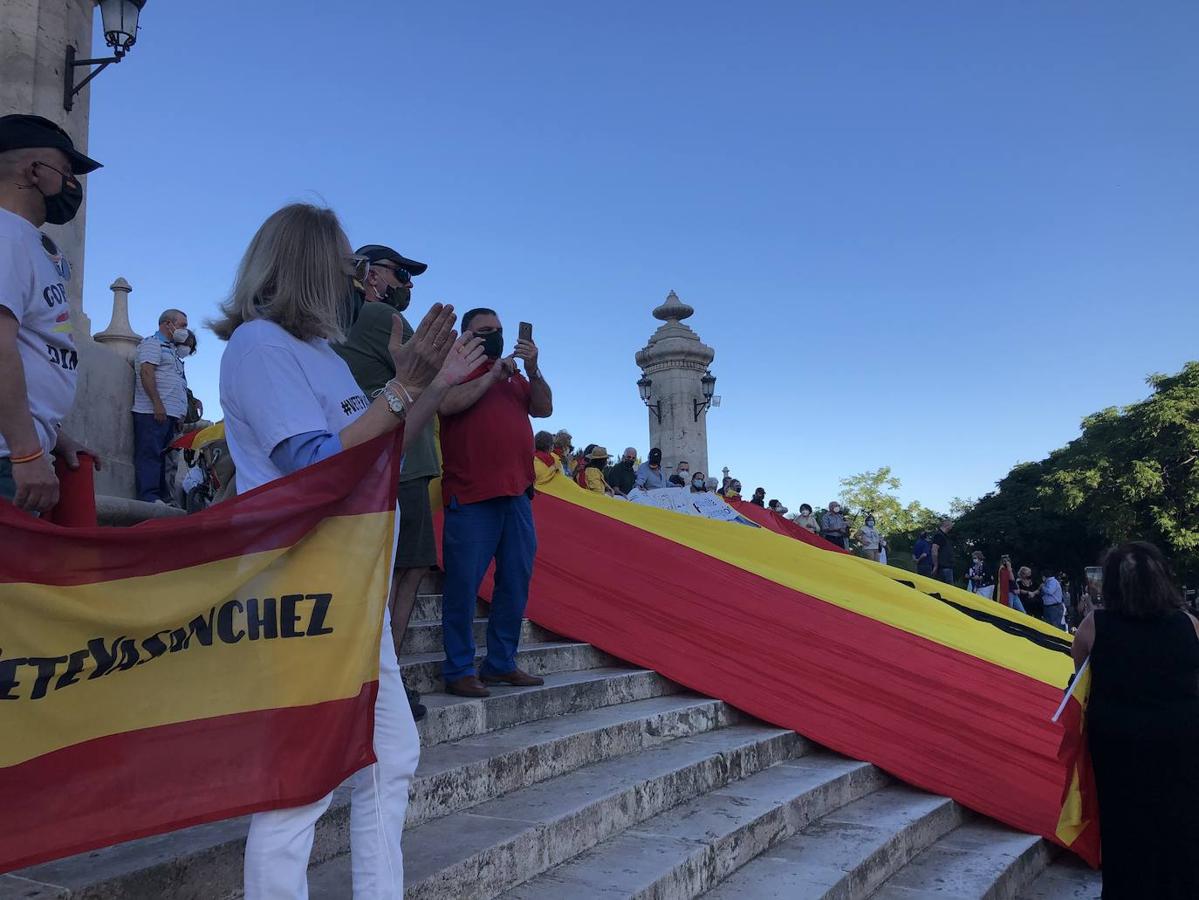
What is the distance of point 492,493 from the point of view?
4.40m

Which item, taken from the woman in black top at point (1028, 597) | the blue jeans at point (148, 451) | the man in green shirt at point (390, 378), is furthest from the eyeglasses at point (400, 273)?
the woman in black top at point (1028, 597)

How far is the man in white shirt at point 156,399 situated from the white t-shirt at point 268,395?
6.06m

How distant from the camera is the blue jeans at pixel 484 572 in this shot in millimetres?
4215

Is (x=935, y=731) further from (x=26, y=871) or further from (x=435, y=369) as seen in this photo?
(x=26, y=871)

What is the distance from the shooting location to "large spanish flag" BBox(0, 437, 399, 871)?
183 centimetres

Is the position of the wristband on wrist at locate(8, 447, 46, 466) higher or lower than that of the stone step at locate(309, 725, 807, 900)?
higher

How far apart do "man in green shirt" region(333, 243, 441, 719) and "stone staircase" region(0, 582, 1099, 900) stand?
0.48 metres

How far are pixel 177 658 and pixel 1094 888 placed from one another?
459 cm

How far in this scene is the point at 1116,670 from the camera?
152 inches

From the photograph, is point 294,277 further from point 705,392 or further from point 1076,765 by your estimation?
point 705,392

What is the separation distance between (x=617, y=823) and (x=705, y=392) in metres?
21.7

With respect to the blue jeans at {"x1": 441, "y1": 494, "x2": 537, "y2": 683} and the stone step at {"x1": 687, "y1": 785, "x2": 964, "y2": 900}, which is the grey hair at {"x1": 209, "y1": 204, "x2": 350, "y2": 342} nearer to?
the blue jeans at {"x1": 441, "y1": 494, "x2": 537, "y2": 683}

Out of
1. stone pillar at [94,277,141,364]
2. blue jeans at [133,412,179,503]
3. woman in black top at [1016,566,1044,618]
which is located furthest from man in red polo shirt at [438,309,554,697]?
woman in black top at [1016,566,1044,618]

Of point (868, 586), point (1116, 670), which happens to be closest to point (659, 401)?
point (868, 586)
